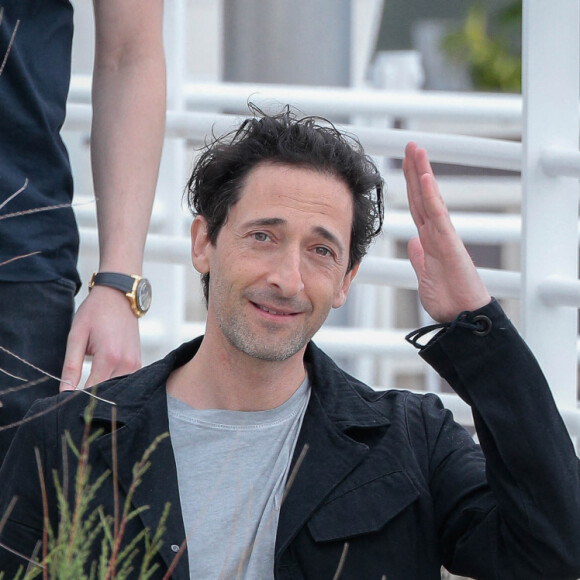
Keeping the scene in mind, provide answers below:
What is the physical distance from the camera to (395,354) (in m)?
4.13

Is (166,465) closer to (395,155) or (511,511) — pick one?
(511,511)

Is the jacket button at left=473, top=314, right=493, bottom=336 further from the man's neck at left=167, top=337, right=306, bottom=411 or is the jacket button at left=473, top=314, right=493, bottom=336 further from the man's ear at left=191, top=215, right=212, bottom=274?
the man's ear at left=191, top=215, right=212, bottom=274

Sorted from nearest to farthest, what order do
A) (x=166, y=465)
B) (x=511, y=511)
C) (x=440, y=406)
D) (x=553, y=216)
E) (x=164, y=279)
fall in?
(x=511, y=511) → (x=166, y=465) → (x=440, y=406) → (x=553, y=216) → (x=164, y=279)

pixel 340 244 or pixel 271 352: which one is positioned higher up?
pixel 340 244

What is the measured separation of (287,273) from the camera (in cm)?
235

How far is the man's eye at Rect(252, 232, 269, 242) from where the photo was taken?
2.45 meters

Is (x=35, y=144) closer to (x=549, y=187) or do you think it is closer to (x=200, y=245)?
(x=200, y=245)

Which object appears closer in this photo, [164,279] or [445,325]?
[445,325]

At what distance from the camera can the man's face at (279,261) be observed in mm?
2355

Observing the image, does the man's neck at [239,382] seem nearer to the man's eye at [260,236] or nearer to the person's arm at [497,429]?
the man's eye at [260,236]

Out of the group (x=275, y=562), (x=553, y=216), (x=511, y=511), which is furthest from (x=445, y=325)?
(x=553, y=216)

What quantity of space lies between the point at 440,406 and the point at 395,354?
168 centimetres

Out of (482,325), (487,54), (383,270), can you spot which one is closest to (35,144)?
(482,325)

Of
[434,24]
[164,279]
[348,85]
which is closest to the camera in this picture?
[164,279]
